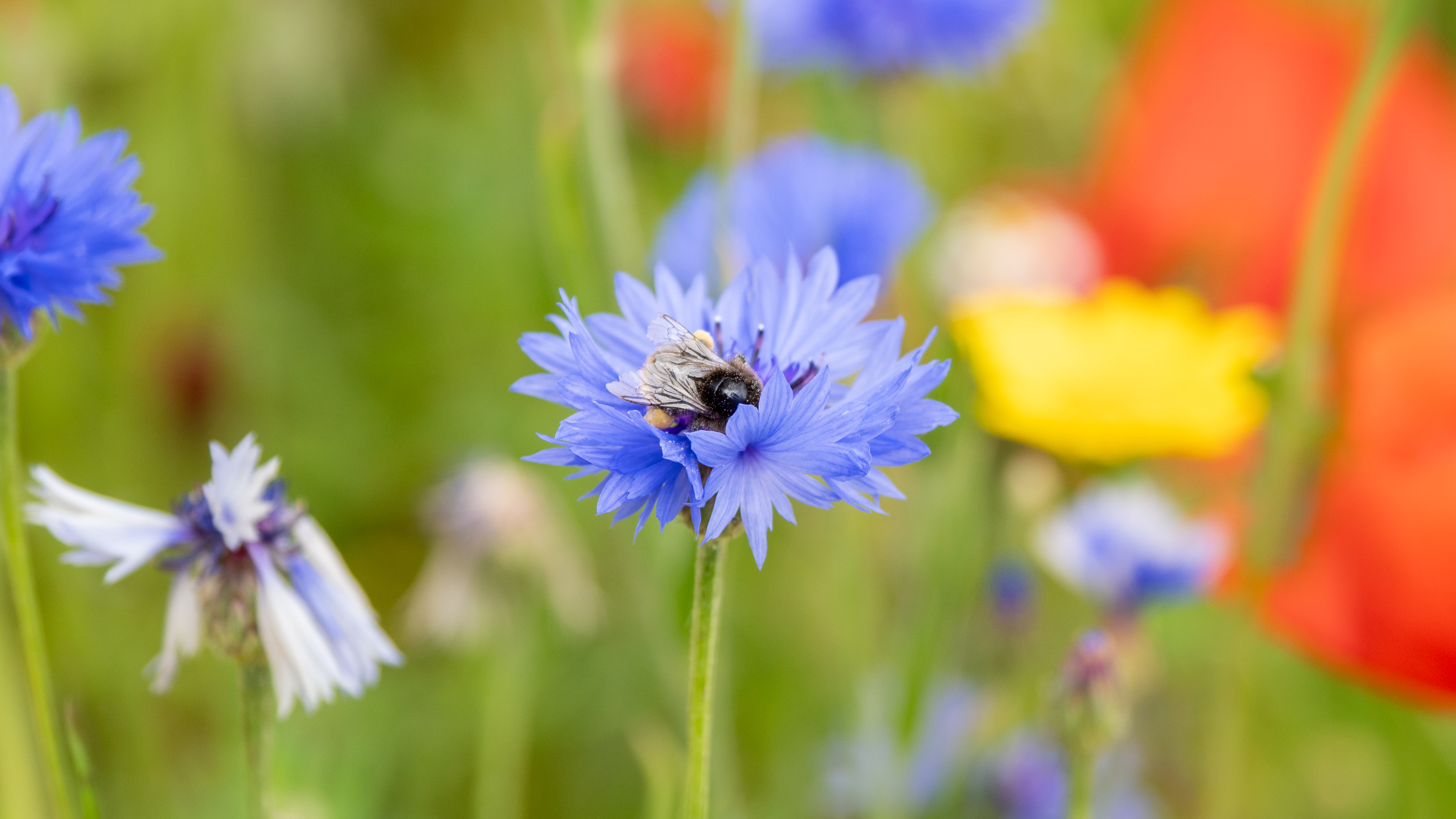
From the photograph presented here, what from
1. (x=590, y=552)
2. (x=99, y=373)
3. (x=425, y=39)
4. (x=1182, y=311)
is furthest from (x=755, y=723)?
(x=425, y=39)

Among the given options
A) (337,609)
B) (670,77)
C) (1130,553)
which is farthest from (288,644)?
(670,77)

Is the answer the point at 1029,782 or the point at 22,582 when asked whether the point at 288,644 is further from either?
the point at 1029,782

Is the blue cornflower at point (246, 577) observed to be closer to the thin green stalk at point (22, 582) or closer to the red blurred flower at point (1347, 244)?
the thin green stalk at point (22, 582)

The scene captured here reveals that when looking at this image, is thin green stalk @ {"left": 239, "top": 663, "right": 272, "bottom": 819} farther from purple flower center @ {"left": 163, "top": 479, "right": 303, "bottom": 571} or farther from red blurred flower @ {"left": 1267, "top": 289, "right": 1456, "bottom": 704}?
red blurred flower @ {"left": 1267, "top": 289, "right": 1456, "bottom": 704}

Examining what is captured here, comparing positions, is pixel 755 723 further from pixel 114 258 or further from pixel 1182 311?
pixel 114 258

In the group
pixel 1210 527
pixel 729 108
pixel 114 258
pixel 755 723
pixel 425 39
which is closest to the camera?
pixel 114 258
